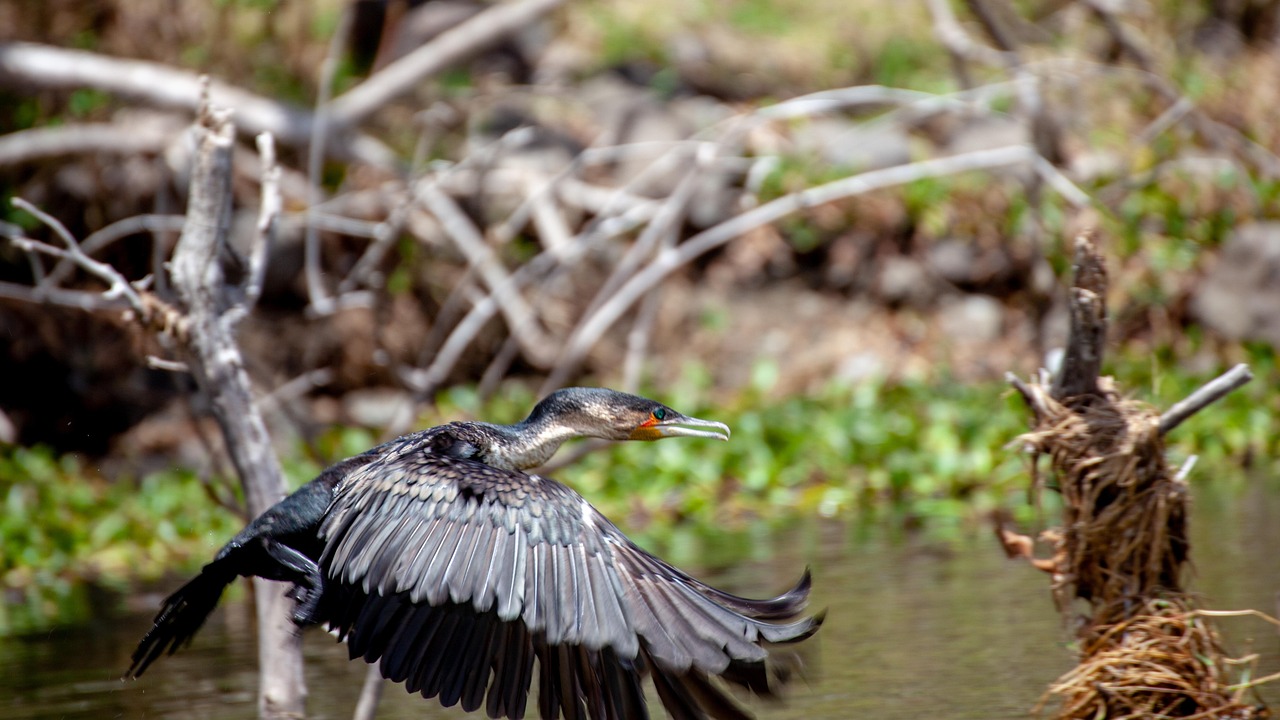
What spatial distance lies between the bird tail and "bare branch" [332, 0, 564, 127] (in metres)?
6.03

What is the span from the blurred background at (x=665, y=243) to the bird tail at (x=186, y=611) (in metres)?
3.34

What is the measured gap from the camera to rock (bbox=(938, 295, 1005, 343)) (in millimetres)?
10367

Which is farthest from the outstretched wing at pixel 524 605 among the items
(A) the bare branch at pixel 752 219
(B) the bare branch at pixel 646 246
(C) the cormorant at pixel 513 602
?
(A) the bare branch at pixel 752 219

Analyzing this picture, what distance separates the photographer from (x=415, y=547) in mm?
3086

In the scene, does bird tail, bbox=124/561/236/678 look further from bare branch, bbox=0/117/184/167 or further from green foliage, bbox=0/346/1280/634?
bare branch, bbox=0/117/184/167

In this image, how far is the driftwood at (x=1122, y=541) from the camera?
342 centimetres

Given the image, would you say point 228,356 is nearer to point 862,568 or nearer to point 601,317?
point 862,568

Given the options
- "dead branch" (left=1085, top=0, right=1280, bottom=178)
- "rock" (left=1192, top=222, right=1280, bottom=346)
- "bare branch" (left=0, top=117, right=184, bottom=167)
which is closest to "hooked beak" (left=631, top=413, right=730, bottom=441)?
"bare branch" (left=0, top=117, right=184, bottom=167)

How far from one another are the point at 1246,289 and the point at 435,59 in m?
5.43

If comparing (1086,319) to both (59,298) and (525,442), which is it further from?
(59,298)

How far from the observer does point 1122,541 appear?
3.48 m

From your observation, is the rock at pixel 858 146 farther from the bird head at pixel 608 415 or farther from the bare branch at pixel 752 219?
the bird head at pixel 608 415

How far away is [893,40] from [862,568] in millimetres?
7250

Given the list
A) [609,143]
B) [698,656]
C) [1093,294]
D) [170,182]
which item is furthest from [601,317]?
[698,656]
